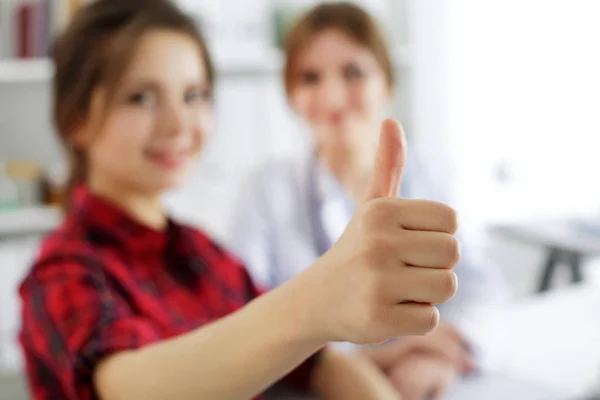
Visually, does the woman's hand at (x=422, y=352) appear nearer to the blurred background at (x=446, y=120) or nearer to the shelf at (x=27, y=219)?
the blurred background at (x=446, y=120)

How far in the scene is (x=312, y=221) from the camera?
1.08 m

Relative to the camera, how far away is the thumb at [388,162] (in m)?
0.35

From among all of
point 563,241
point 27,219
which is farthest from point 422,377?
point 27,219

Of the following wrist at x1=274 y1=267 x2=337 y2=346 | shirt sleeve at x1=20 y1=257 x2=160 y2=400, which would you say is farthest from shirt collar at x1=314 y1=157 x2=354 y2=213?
wrist at x1=274 y1=267 x2=337 y2=346

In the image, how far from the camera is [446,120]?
236 centimetres

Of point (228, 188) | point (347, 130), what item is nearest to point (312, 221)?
point (347, 130)

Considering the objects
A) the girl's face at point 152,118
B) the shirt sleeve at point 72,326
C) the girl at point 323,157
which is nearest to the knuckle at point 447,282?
the shirt sleeve at point 72,326

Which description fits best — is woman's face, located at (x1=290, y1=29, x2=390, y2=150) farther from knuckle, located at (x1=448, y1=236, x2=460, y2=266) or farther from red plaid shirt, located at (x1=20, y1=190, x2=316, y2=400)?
knuckle, located at (x1=448, y1=236, x2=460, y2=266)

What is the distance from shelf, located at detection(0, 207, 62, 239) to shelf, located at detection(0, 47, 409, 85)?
0.40 m

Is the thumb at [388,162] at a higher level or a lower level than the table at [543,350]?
higher

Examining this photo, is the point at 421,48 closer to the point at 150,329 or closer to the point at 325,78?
the point at 325,78

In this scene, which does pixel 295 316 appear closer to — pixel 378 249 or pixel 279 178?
pixel 378 249

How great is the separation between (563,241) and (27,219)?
149 cm

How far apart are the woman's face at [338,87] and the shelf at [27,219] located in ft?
3.51
